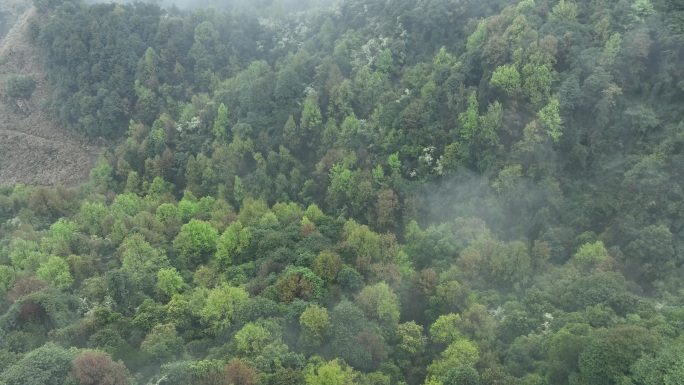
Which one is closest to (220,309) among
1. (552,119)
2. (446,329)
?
(446,329)

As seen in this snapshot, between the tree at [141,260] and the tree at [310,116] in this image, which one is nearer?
the tree at [141,260]

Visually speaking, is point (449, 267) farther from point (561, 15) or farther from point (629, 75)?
point (561, 15)

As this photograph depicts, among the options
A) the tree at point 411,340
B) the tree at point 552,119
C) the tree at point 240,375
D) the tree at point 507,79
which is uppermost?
the tree at point 507,79

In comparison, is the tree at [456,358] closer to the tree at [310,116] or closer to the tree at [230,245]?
the tree at [230,245]

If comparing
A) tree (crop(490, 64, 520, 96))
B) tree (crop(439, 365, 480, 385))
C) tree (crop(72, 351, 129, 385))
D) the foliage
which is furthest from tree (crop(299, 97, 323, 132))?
the foliage

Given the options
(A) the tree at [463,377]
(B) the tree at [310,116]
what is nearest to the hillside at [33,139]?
(B) the tree at [310,116]

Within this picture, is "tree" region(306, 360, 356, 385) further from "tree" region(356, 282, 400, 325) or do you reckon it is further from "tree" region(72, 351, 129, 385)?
"tree" region(72, 351, 129, 385)

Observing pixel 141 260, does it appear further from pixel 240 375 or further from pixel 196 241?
pixel 240 375
